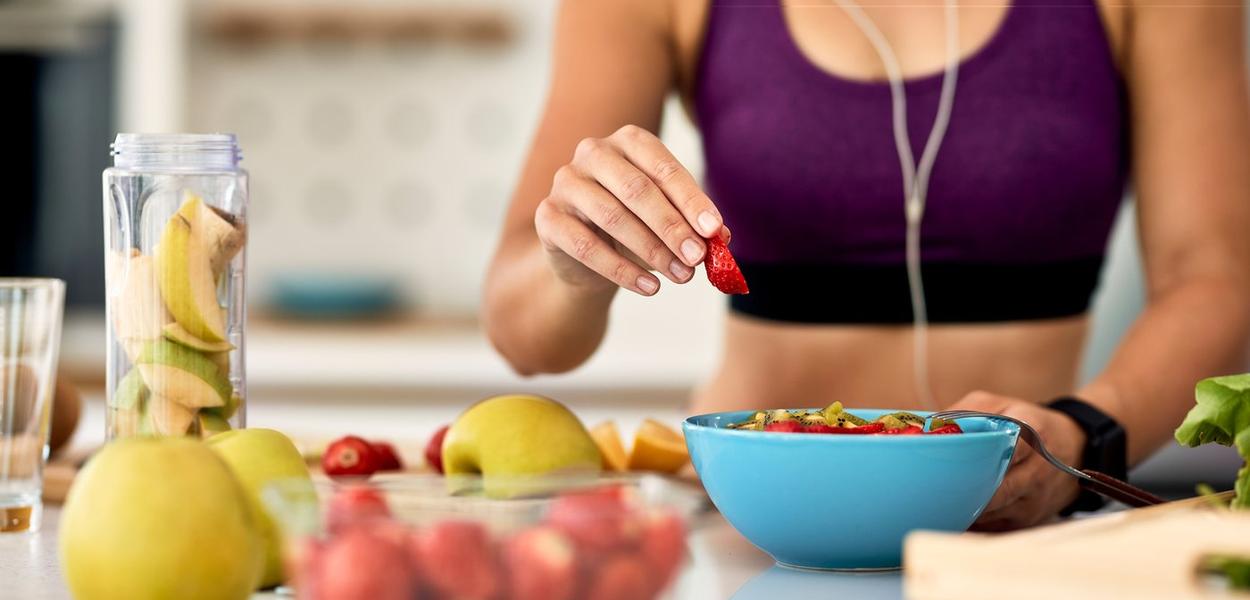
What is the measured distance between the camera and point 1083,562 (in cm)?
47

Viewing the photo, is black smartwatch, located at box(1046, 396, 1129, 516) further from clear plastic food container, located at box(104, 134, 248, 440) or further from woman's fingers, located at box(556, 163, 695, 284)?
clear plastic food container, located at box(104, 134, 248, 440)

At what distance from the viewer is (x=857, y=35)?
135 centimetres

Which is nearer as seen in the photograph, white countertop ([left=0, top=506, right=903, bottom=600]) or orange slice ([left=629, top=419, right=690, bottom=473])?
white countertop ([left=0, top=506, right=903, bottom=600])

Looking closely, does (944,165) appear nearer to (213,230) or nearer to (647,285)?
(647,285)

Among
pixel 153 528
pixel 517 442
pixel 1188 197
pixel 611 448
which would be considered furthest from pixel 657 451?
pixel 1188 197

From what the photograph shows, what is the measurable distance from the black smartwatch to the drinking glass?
661 mm

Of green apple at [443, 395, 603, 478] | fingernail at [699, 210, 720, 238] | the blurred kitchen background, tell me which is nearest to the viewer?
fingernail at [699, 210, 720, 238]

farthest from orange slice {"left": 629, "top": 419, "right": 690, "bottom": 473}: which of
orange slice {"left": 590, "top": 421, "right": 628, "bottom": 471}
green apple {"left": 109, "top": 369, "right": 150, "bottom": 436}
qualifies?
green apple {"left": 109, "top": 369, "right": 150, "bottom": 436}

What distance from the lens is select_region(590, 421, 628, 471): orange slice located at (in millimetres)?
986

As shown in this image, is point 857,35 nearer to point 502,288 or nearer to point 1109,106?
point 1109,106

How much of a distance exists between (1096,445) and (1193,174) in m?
0.51

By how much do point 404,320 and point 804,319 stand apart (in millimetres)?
2045

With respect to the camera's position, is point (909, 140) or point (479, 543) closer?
point (479, 543)

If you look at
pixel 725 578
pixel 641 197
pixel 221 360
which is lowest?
pixel 725 578
